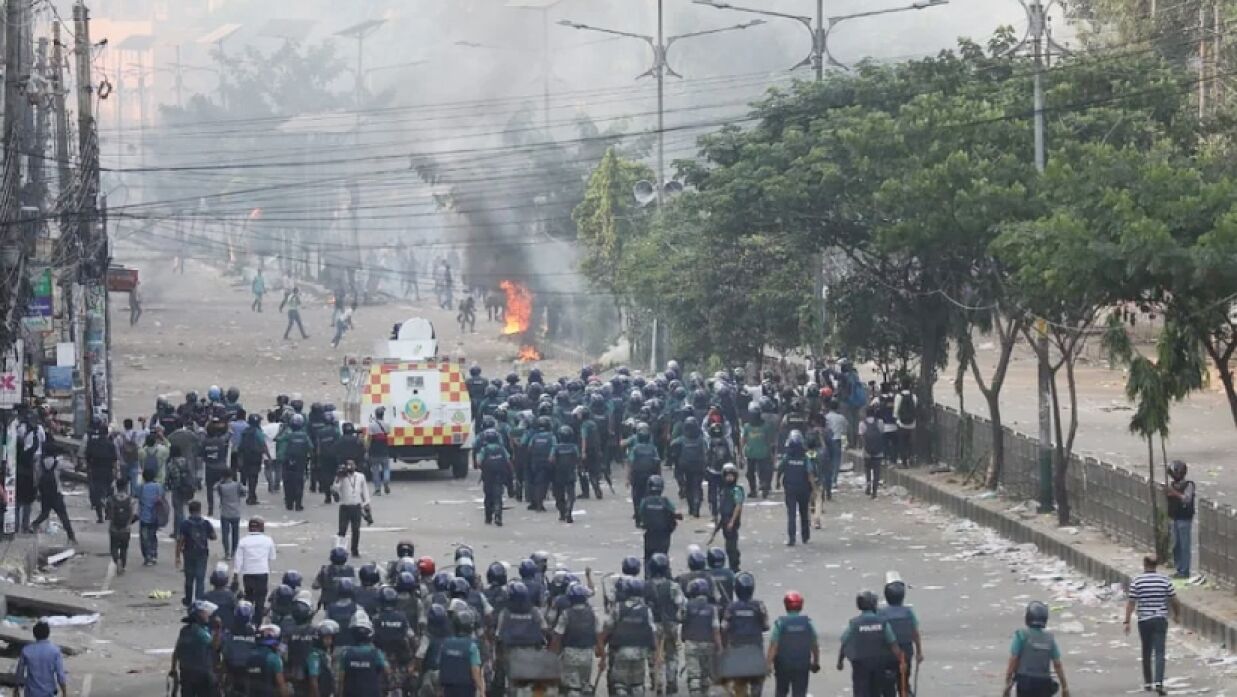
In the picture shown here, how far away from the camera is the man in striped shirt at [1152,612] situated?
56.7ft

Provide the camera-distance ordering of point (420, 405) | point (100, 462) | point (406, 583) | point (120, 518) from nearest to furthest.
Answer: point (406, 583)
point (120, 518)
point (100, 462)
point (420, 405)

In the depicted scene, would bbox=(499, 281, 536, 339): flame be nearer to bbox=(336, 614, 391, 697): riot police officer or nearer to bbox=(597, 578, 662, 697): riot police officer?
bbox=(597, 578, 662, 697): riot police officer

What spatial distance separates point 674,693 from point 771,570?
716 centimetres

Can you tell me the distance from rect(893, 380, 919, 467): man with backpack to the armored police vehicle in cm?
644

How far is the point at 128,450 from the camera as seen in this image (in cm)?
2938

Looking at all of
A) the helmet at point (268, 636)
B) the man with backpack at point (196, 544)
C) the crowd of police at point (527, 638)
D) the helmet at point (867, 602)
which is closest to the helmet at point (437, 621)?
the crowd of police at point (527, 638)

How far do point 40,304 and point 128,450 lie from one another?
9.61 feet

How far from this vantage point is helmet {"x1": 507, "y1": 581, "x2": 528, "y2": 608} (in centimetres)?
1672

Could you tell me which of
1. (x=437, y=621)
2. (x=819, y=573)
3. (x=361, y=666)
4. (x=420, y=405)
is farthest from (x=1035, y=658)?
(x=420, y=405)

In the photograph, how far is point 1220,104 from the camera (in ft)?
152

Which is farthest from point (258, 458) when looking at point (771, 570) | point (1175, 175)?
point (1175, 175)

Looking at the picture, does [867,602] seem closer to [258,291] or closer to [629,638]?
[629,638]

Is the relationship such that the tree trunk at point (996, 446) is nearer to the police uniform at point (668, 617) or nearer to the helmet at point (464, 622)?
the police uniform at point (668, 617)

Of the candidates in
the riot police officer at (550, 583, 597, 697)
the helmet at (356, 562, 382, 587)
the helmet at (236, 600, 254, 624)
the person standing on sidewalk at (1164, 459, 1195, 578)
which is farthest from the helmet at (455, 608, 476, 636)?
the person standing on sidewalk at (1164, 459, 1195, 578)
